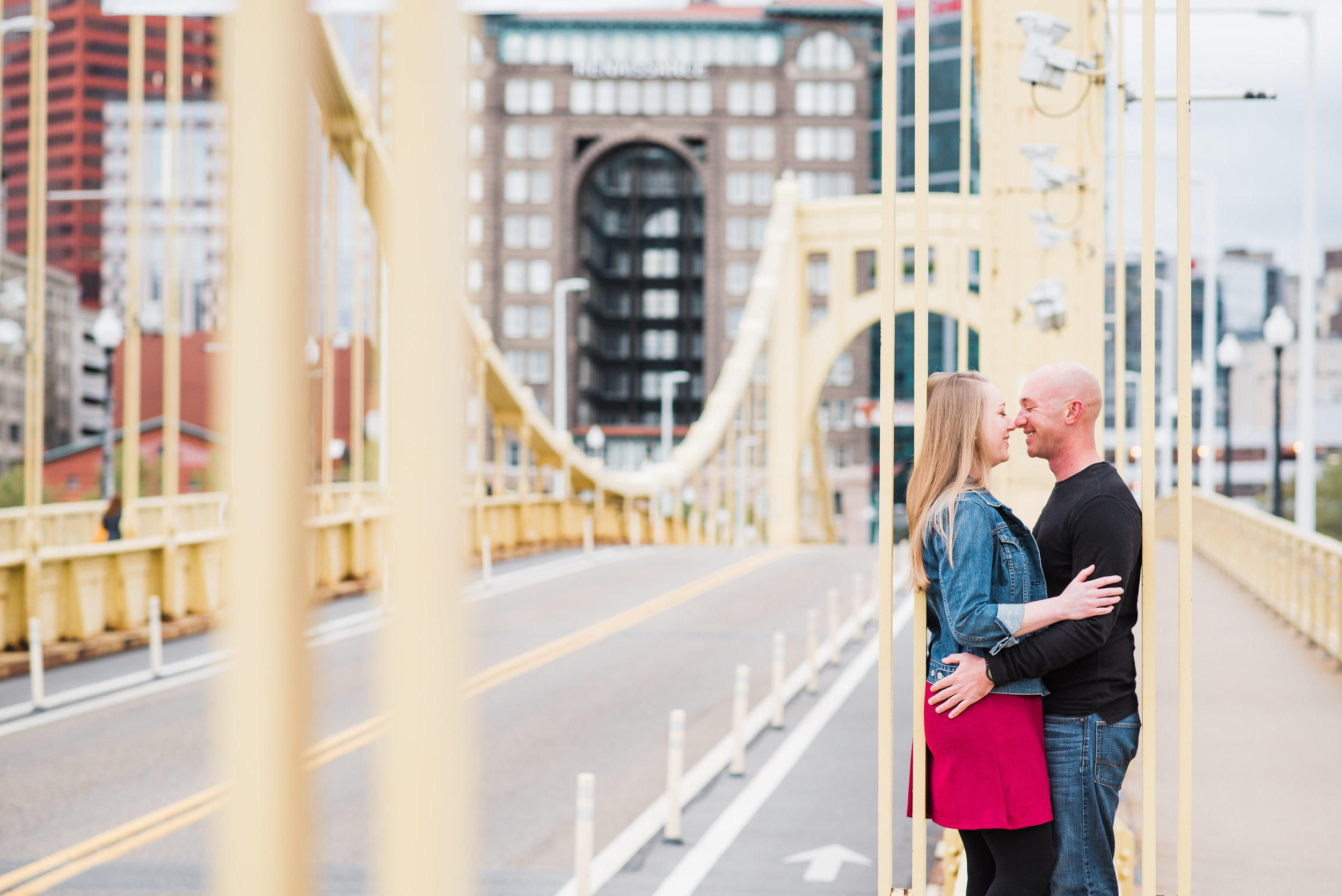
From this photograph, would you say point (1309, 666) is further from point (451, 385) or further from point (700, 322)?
point (700, 322)

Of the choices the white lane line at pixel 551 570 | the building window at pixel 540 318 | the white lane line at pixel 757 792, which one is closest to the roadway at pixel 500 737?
the white lane line at pixel 757 792

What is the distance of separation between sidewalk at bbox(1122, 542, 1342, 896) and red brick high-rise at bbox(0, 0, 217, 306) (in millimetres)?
14586

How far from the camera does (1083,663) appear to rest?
341cm

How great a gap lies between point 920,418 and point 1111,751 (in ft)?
2.99

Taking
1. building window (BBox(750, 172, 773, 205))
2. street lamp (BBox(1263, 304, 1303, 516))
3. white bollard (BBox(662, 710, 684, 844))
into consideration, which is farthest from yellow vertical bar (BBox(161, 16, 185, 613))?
building window (BBox(750, 172, 773, 205))

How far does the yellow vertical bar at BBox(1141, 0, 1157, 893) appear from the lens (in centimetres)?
340

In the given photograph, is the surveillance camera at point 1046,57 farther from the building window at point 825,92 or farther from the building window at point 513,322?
the building window at point 825,92

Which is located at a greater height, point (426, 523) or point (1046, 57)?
point (1046, 57)

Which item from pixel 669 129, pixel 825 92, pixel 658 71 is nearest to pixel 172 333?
pixel 669 129

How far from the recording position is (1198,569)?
23.3 metres

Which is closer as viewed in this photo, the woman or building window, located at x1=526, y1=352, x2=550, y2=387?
the woman

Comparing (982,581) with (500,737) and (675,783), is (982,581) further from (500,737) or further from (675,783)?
(500,737)

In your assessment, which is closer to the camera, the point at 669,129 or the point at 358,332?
the point at 358,332

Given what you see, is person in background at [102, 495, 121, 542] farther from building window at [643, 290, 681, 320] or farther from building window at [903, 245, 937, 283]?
building window at [643, 290, 681, 320]
